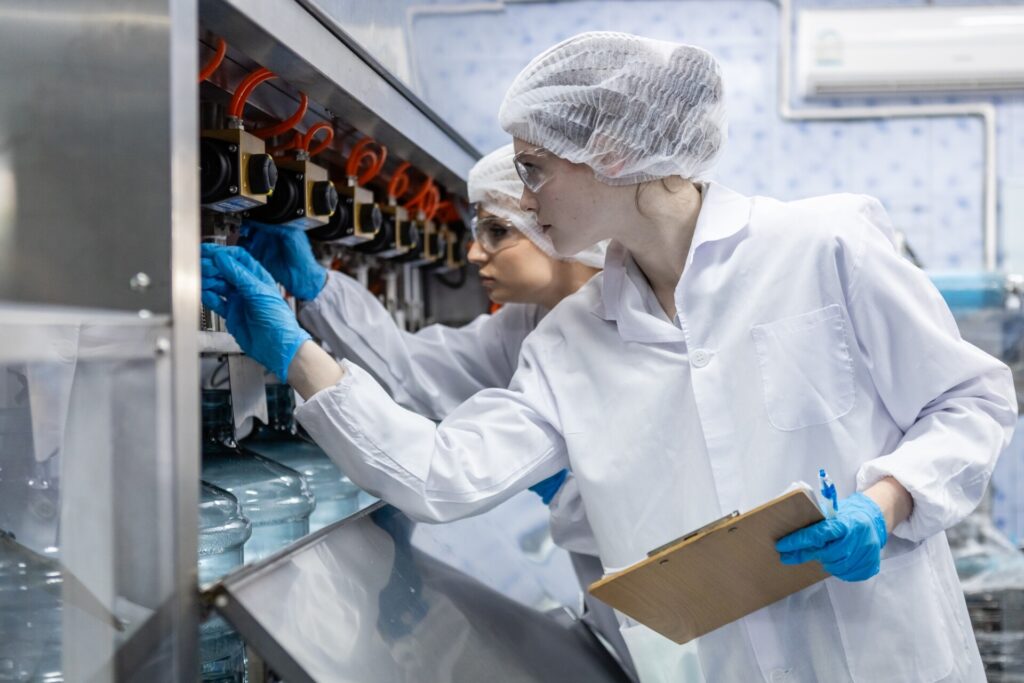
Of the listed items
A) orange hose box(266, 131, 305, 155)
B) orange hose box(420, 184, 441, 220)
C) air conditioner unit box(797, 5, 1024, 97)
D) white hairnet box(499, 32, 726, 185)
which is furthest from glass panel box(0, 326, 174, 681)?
air conditioner unit box(797, 5, 1024, 97)

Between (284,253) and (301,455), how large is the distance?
0.31 m

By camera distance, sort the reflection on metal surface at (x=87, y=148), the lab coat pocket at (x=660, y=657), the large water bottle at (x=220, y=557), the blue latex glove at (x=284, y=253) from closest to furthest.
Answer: the reflection on metal surface at (x=87, y=148), the large water bottle at (x=220, y=557), the lab coat pocket at (x=660, y=657), the blue latex glove at (x=284, y=253)

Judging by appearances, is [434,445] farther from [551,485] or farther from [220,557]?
[551,485]

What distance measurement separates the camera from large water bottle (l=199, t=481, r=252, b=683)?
45.3 inches

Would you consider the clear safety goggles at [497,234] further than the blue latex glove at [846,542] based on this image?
Yes

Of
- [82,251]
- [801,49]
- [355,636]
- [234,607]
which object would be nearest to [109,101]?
[82,251]

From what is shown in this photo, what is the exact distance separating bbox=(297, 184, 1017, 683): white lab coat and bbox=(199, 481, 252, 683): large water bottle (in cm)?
13

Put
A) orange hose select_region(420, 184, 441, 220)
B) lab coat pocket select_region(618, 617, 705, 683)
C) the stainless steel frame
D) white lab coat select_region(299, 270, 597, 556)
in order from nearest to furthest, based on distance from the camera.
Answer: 1. the stainless steel frame
2. lab coat pocket select_region(618, 617, 705, 683)
3. white lab coat select_region(299, 270, 597, 556)
4. orange hose select_region(420, 184, 441, 220)

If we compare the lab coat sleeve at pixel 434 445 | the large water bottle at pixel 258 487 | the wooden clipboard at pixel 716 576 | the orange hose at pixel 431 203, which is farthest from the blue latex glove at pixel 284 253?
the wooden clipboard at pixel 716 576

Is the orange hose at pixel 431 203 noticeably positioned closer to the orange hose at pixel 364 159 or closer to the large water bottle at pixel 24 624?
the orange hose at pixel 364 159

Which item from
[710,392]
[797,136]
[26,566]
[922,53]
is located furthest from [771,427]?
[922,53]

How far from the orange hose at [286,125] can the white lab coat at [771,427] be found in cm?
34

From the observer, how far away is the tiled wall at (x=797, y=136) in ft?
12.2

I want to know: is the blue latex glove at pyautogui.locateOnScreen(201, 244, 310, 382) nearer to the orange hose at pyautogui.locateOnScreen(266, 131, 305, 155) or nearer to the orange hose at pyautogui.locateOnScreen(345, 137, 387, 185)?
the orange hose at pyautogui.locateOnScreen(266, 131, 305, 155)
